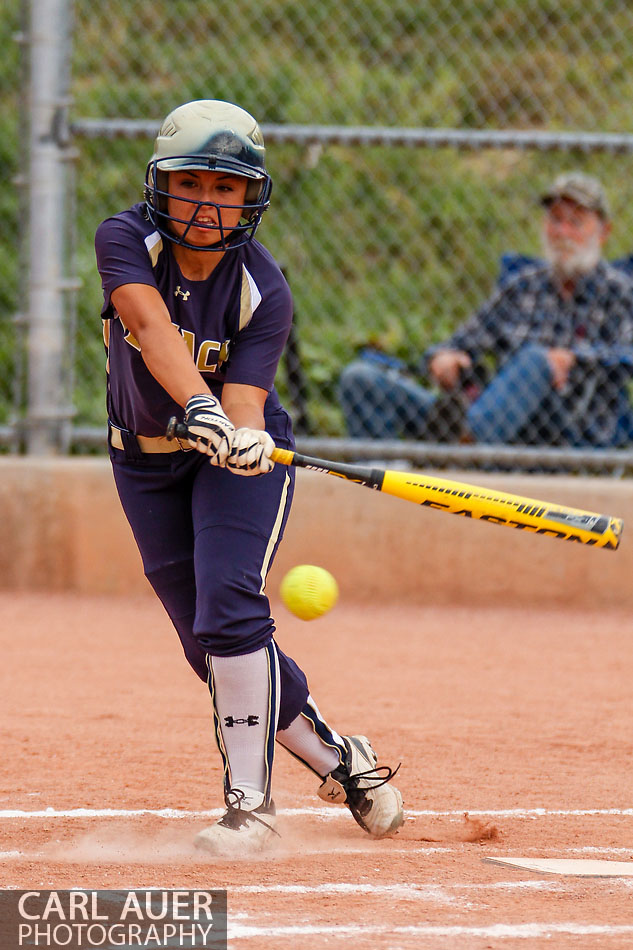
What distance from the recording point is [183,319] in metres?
2.98

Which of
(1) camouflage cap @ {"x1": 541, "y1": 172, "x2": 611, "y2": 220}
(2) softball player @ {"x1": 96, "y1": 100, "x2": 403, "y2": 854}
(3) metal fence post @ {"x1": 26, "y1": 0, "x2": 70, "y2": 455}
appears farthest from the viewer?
(1) camouflage cap @ {"x1": 541, "y1": 172, "x2": 611, "y2": 220}

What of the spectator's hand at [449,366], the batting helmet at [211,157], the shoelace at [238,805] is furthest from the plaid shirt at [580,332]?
the shoelace at [238,805]

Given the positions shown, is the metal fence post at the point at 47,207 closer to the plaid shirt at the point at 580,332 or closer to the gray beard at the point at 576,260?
the plaid shirt at the point at 580,332

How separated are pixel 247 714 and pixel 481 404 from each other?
11.6 ft

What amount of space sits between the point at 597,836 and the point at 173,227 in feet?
5.73

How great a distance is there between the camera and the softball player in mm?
2861

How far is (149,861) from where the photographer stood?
277 cm

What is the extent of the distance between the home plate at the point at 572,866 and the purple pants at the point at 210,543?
0.63m

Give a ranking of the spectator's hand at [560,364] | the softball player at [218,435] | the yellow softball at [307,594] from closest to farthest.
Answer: the softball player at [218,435] → the yellow softball at [307,594] → the spectator's hand at [560,364]

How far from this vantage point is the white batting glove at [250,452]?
2.78m

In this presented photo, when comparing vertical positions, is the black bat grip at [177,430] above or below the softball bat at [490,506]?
above

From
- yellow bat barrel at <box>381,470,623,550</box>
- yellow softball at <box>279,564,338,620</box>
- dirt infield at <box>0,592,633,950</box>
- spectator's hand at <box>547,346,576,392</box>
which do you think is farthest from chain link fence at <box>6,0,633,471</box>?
yellow bat barrel at <box>381,470,623,550</box>

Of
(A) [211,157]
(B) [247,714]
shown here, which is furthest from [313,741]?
(A) [211,157]

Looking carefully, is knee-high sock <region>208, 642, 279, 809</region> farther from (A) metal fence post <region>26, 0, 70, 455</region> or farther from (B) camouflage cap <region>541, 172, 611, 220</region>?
(B) camouflage cap <region>541, 172, 611, 220</region>
